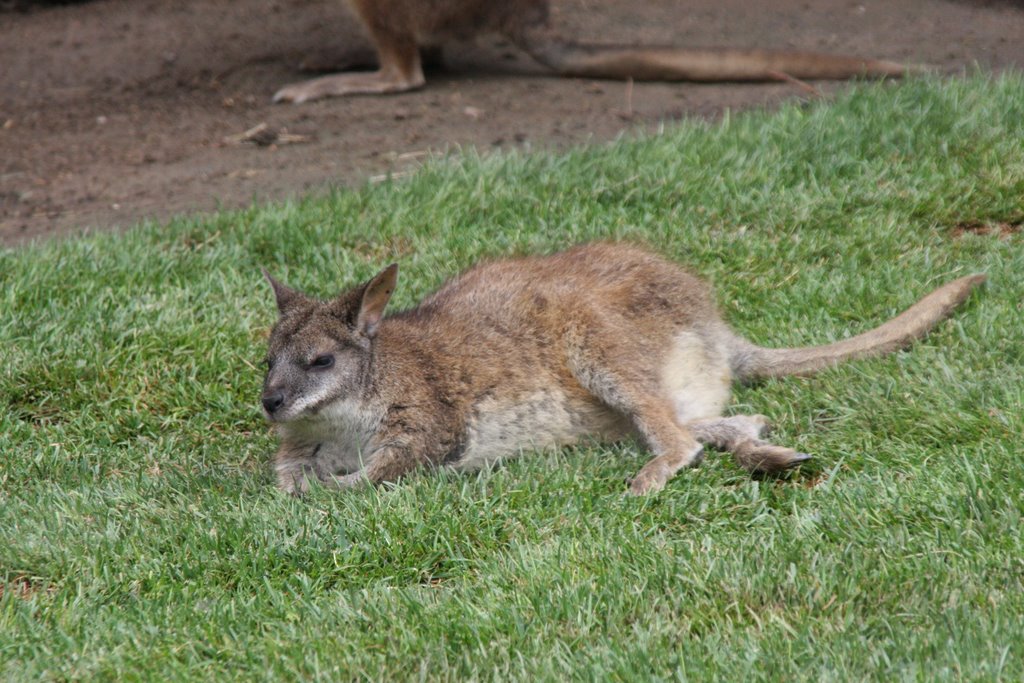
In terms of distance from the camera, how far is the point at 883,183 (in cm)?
708

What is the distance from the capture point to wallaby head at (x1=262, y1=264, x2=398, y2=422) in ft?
15.9

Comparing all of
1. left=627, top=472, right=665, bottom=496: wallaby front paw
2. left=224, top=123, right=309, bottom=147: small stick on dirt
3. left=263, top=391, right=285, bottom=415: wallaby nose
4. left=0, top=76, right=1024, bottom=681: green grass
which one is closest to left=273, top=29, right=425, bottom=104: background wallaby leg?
left=224, top=123, right=309, bottom=147: small stick on dirt

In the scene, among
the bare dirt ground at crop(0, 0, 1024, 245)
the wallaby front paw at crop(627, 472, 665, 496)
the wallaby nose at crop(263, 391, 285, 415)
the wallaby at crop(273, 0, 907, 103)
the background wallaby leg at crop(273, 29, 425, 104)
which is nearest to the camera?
the wallaby front paw at crop(627, 472, 665, 496)

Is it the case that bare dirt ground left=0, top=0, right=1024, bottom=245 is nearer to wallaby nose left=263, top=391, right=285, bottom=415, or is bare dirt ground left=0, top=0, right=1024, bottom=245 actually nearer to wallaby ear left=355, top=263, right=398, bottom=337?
wallaby ear left=355, top=263, right=398, bottom=337

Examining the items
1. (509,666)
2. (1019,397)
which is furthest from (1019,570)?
(509,666)

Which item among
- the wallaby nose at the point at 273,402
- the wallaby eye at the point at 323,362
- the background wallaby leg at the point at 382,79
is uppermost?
the wallaby eye at the point at 323,362

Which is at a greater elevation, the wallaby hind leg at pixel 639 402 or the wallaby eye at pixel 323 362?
the wallaby eye at pixel 323 362

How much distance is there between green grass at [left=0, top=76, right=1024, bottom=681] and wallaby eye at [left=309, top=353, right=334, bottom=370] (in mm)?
508

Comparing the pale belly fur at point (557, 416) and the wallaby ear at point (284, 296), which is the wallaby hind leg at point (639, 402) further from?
the wallaby ear at point (284, 296)

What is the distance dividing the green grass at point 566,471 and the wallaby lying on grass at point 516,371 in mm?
139

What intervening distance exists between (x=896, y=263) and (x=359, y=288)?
282cm

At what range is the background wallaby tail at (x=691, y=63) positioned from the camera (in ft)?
29.2

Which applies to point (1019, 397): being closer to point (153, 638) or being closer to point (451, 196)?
point (153, 638)

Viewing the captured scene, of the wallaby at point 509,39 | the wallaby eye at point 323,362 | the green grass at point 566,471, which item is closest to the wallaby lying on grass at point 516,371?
the wallaby eye at point 323,362
